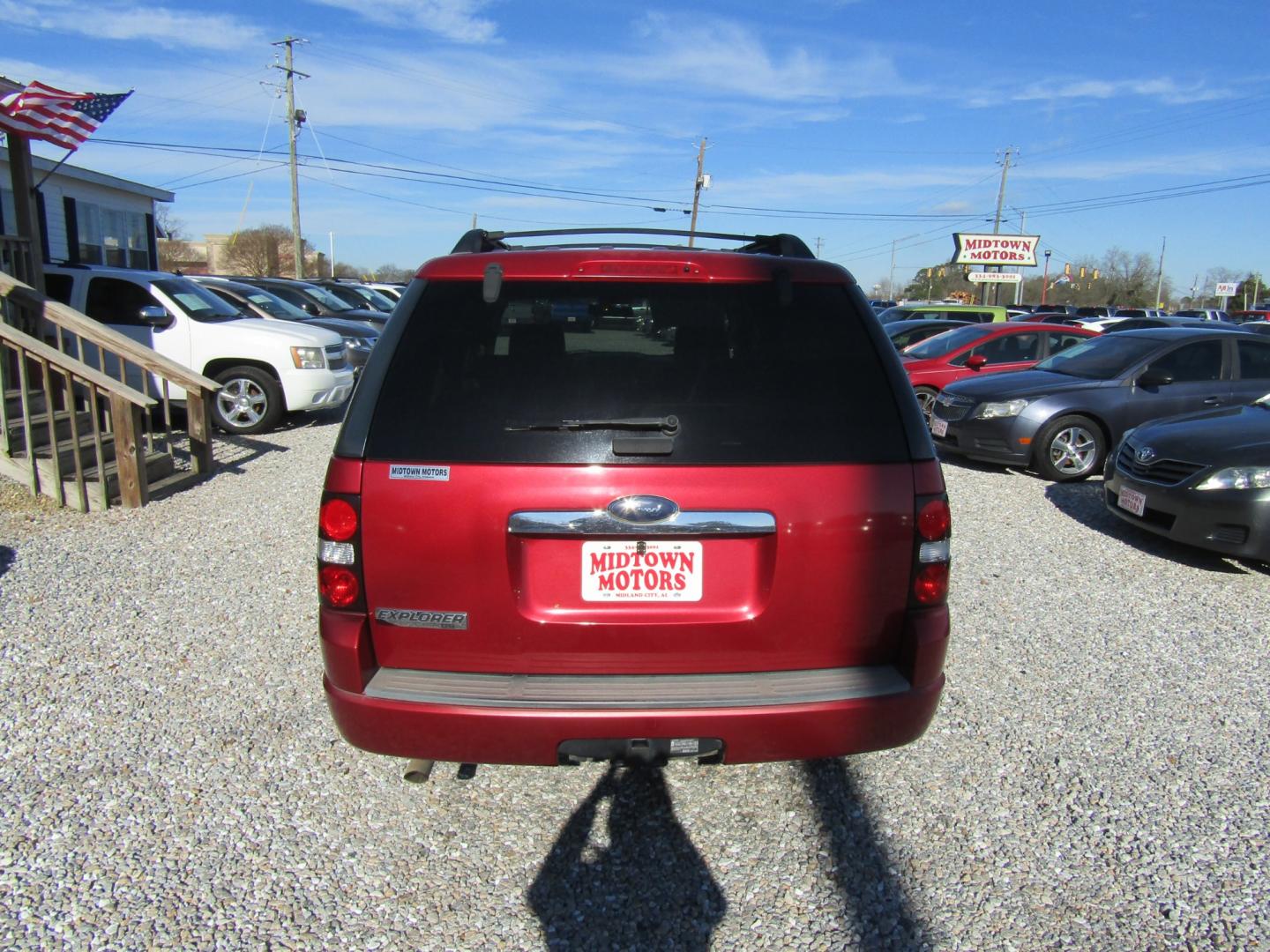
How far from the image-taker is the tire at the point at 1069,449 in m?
8.91

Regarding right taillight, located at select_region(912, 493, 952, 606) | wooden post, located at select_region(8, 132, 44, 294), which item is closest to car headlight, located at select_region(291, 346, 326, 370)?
wooden post, located at select_region(8, 132, 44, 294)

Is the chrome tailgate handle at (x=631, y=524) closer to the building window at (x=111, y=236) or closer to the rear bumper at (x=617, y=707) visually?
the rear bumper at (x=617, y=707)

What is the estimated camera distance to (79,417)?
7.77 metres

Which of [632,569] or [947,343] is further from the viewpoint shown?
[947,343]

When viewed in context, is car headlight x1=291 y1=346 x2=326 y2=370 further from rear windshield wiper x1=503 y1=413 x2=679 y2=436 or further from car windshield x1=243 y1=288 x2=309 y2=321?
rear windshield wiper x1=503 y1=413 x2=679 y2=436

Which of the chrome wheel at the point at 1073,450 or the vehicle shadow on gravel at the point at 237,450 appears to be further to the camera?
the chrome wheel at the point at 1073,450

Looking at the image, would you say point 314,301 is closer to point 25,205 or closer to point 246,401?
point 246,401

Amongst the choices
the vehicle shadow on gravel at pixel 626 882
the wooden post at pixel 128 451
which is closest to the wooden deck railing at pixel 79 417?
the wooden post at pixel 128 451

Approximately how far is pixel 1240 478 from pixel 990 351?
669cm

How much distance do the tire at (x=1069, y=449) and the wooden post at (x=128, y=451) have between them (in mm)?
8108

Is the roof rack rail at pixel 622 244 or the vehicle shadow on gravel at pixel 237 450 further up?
the roof rack rail at pixel 622 244

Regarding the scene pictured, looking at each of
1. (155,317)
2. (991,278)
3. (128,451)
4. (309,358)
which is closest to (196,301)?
(155,317)

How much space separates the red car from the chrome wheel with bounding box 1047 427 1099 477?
297 centimetres

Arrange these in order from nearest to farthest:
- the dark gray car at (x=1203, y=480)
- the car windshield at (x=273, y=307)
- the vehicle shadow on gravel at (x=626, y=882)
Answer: the vehicle shadow on gravel at (x=626, y=882)
the dark gray car at (x=1203, y=480)
the car windshield at (x=273, y=307)
